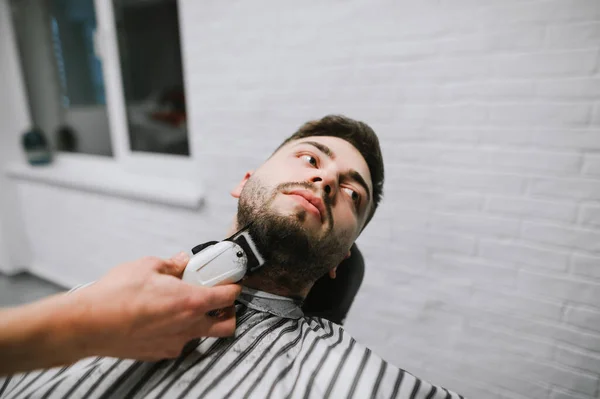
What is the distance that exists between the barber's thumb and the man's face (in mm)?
170

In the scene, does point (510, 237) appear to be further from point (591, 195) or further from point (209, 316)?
point (209, 316)

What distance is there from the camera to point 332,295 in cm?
119

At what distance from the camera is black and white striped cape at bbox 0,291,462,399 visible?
77cm

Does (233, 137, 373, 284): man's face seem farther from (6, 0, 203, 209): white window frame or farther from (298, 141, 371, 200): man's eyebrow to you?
(6, 0, 203, 209): white window frame

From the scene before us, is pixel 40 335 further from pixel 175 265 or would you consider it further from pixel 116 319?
pixel 175 265

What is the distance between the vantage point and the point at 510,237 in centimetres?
118

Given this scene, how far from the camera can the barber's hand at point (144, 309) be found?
0.60 m

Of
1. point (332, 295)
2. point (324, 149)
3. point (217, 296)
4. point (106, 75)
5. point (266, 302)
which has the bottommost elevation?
point (332, 295)

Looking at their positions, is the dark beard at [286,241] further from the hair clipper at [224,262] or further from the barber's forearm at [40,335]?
the barber's forearm at [40,335]

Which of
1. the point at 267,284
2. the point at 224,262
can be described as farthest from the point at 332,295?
the point at 224,262

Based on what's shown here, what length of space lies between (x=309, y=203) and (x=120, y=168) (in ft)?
6.35

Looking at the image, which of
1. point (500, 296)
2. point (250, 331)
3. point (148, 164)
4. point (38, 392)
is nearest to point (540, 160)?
point (500, 296)

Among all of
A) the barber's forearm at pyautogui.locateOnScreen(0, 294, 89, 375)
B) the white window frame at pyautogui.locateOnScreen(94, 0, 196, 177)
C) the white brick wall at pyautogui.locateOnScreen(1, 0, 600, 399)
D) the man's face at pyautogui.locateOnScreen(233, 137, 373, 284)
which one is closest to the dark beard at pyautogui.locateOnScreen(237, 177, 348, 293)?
the man's face at pyautogui.locateOnScreen(233, 137, 373, 284)

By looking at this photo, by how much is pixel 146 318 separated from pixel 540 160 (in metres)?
1.12
